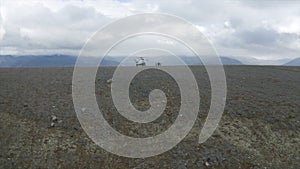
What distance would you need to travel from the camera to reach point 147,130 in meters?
17.7

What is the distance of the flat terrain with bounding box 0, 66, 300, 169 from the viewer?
1517 cm

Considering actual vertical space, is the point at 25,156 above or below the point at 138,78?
below

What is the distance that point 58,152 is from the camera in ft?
50.6

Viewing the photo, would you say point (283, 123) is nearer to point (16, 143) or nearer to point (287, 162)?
point (287, 162)

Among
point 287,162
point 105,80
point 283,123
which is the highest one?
point 105,80

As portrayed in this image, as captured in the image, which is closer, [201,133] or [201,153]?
[201,153]

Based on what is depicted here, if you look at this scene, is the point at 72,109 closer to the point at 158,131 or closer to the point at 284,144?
the point at 158,131

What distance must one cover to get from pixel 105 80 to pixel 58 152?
11.6 meters

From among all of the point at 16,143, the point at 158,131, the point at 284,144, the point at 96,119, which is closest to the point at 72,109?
the point at 96,119

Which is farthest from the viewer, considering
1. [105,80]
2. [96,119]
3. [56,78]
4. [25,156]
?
[56,78]

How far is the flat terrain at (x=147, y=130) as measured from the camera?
1517 centimetres

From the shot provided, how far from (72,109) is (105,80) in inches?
272

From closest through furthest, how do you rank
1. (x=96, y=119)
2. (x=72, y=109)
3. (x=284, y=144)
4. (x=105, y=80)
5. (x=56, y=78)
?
(x=284, y=144) → (x=96, y=119) → (x=72, y=109) → (x=105, y=80) → (x=56, y=78)

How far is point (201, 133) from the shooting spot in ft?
57.8
